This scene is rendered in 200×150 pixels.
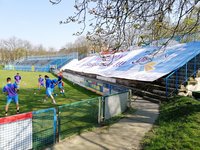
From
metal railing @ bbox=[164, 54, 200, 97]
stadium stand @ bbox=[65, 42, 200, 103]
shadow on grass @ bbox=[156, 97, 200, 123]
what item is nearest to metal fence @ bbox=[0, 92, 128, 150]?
shadow on grass @ bbox=[156, 97, 200, 123]

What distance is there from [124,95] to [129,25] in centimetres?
543

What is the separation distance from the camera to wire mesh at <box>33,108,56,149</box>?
6402 millimetres

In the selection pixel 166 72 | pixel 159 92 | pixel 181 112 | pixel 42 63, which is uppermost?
pixel 42 63

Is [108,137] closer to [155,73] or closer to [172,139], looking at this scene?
[172,139]

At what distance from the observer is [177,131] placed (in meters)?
7.37

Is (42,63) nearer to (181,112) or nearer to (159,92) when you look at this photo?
(159,92)

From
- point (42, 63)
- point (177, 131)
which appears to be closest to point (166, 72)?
point (177, 131)

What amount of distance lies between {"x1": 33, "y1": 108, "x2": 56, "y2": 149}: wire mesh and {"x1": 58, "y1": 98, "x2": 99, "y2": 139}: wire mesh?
0.32 meters

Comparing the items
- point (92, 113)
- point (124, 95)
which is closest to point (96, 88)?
point (124, 95)

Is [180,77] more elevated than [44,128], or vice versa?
[180,77]

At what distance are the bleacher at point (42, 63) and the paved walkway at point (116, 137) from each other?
43412 millimetres

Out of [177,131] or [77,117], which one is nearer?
[177,131]

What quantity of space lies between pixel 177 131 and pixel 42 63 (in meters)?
64.1

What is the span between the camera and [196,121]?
27.0 ft
